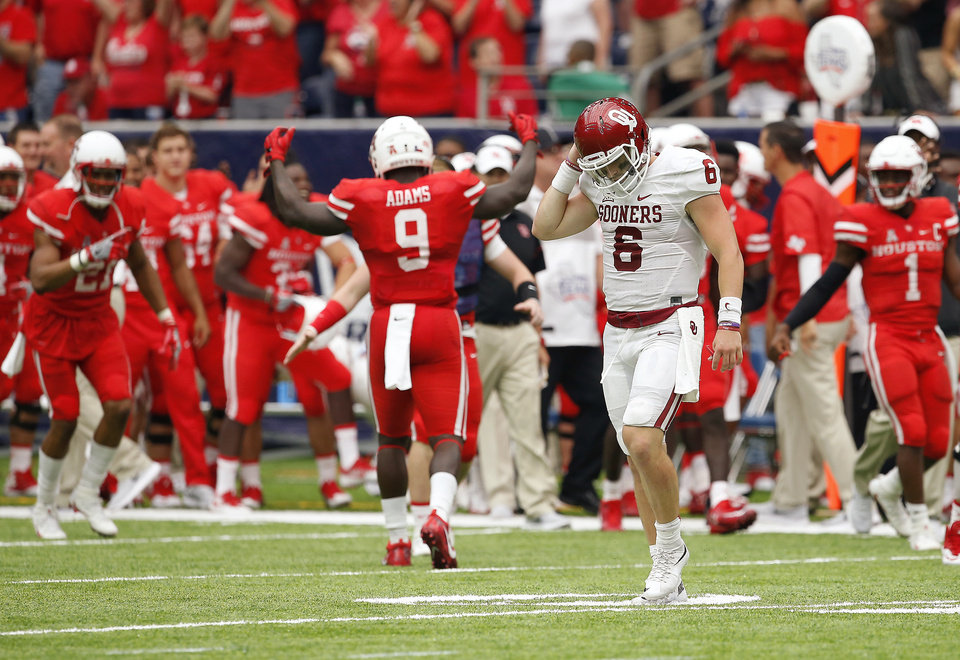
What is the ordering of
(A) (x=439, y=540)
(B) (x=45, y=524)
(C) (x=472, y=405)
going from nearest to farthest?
(A) (x=439, y=540)
(C) (x=472, y=405)
(B) (x=45, y=524)

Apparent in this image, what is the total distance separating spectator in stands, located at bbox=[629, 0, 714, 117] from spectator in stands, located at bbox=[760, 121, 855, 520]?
4.42m

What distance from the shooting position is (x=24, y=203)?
33.9 feet

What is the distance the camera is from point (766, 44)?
13.0 m

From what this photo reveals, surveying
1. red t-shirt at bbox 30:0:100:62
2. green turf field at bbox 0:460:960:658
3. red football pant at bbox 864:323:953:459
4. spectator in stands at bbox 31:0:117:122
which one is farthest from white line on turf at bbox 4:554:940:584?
red t-shirt at bbox 30:0:100:62

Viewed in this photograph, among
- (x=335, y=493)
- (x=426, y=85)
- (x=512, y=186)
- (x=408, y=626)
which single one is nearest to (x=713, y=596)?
(x=408, y=626)

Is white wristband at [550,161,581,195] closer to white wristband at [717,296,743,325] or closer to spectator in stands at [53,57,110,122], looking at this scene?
white wristband at [717,296,743,325]

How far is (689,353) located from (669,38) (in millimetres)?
8910

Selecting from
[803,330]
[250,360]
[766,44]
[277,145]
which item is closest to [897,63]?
[766,44]

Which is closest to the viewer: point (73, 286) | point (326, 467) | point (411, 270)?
point (411, 270)

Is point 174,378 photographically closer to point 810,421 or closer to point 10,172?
point 10,172

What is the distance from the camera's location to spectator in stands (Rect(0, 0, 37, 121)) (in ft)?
49.8

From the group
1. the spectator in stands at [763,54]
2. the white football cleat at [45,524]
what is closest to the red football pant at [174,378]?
the white football cleat at [45,524]

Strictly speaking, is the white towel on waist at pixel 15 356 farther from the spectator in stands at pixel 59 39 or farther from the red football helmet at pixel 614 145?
the spectator in stands at pixel 59 39

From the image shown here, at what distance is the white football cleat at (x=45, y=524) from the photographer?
8648mm
